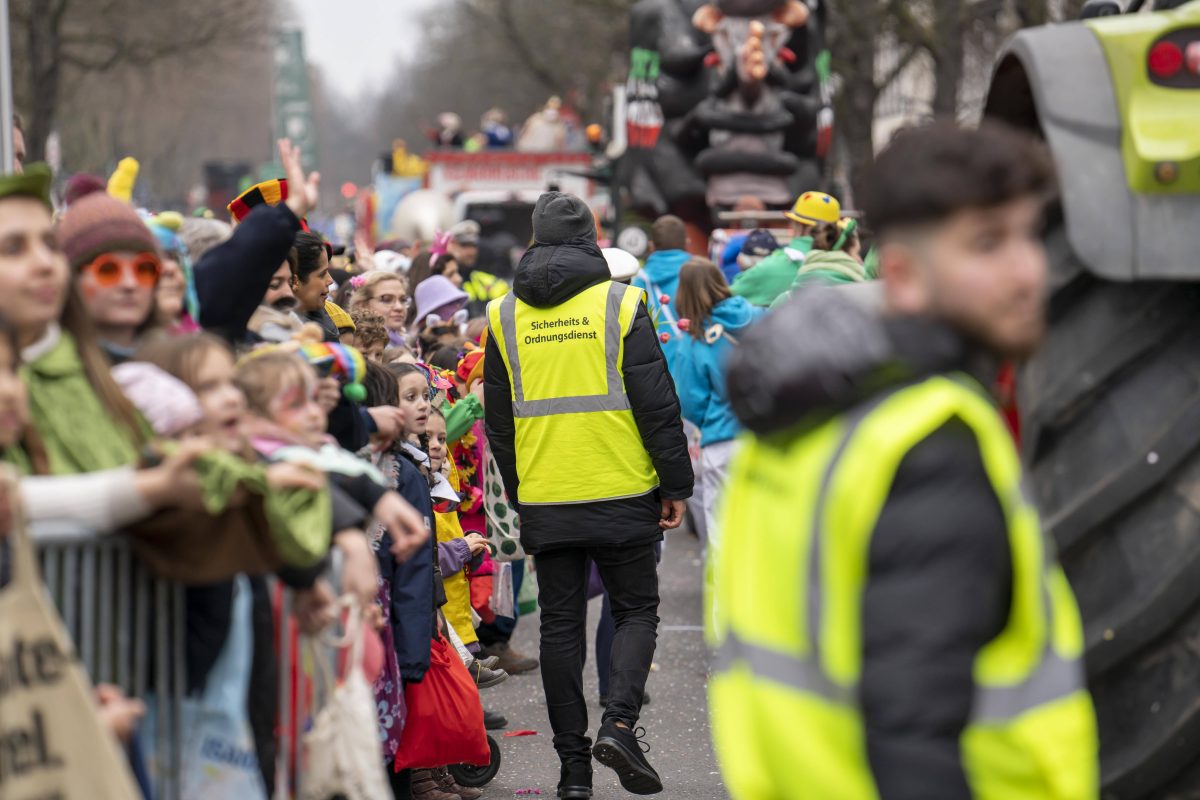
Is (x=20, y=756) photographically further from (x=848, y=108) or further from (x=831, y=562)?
(x=848, y=108)

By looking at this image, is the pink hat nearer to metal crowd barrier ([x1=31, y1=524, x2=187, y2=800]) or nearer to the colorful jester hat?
metal crowd barrier ([x1=31, y1=524, x2=187, y2=800])

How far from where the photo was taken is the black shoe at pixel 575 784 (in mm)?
6090

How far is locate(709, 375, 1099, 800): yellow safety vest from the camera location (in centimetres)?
240

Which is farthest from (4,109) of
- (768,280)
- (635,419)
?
(768,280)

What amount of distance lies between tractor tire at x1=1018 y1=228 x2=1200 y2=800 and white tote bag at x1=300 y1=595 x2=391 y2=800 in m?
1.34

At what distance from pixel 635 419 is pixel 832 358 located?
12.5 ft

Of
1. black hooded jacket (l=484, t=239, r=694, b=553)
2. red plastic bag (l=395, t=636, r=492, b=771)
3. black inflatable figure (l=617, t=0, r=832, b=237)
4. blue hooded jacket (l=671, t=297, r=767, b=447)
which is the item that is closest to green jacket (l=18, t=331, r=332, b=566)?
red plastic bag (l=395, t=636, r=492, b=771)

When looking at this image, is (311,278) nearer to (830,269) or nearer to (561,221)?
(561,221)

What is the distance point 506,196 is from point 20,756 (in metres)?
24.9

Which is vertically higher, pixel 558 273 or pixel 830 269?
pixel 558 273

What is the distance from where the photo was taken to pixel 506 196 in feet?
90.4

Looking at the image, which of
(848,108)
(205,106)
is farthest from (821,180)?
(205,106)

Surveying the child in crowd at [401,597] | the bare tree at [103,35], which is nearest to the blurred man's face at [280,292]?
the child in crowd at [401,597]

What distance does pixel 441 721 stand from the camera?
5727mm
